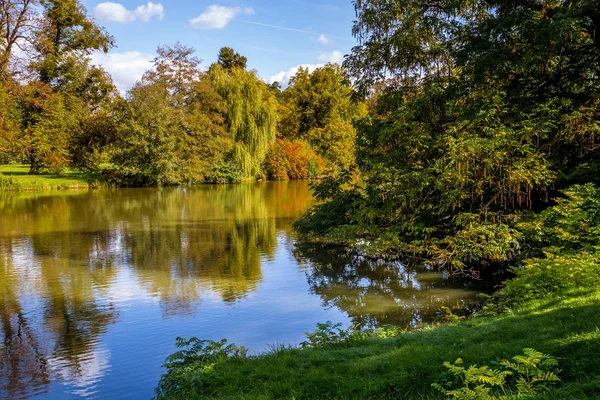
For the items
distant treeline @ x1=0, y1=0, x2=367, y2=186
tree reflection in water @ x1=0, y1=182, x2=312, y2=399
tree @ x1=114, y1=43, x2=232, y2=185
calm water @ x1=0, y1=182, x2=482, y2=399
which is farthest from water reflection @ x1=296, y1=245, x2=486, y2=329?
tree @ x1=114, y1=43, x2=232, y2=185

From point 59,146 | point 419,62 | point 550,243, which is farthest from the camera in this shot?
point 59,146

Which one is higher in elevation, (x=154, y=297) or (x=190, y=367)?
(x=190, y=367)

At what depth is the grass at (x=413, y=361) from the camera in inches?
151

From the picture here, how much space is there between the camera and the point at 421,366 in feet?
13.7

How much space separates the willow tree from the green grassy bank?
1388 inches

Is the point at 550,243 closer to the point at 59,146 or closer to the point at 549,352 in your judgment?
the point at 549,352

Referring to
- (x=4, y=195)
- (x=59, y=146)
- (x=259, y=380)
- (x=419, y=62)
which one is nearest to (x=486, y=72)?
(x=419, y=62)

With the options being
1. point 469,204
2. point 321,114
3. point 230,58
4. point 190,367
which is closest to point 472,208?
point 469,204

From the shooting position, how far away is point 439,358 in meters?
4.37

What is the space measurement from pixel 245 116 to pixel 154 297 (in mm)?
32811

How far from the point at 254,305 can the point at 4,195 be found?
90.4 ft

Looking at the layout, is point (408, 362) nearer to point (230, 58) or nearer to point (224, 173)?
point (224, 173)

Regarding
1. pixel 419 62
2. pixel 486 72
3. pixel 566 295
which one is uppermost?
pixel 419 62

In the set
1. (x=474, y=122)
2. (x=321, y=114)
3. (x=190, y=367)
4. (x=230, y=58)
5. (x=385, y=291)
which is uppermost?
(x=230, y=58)
